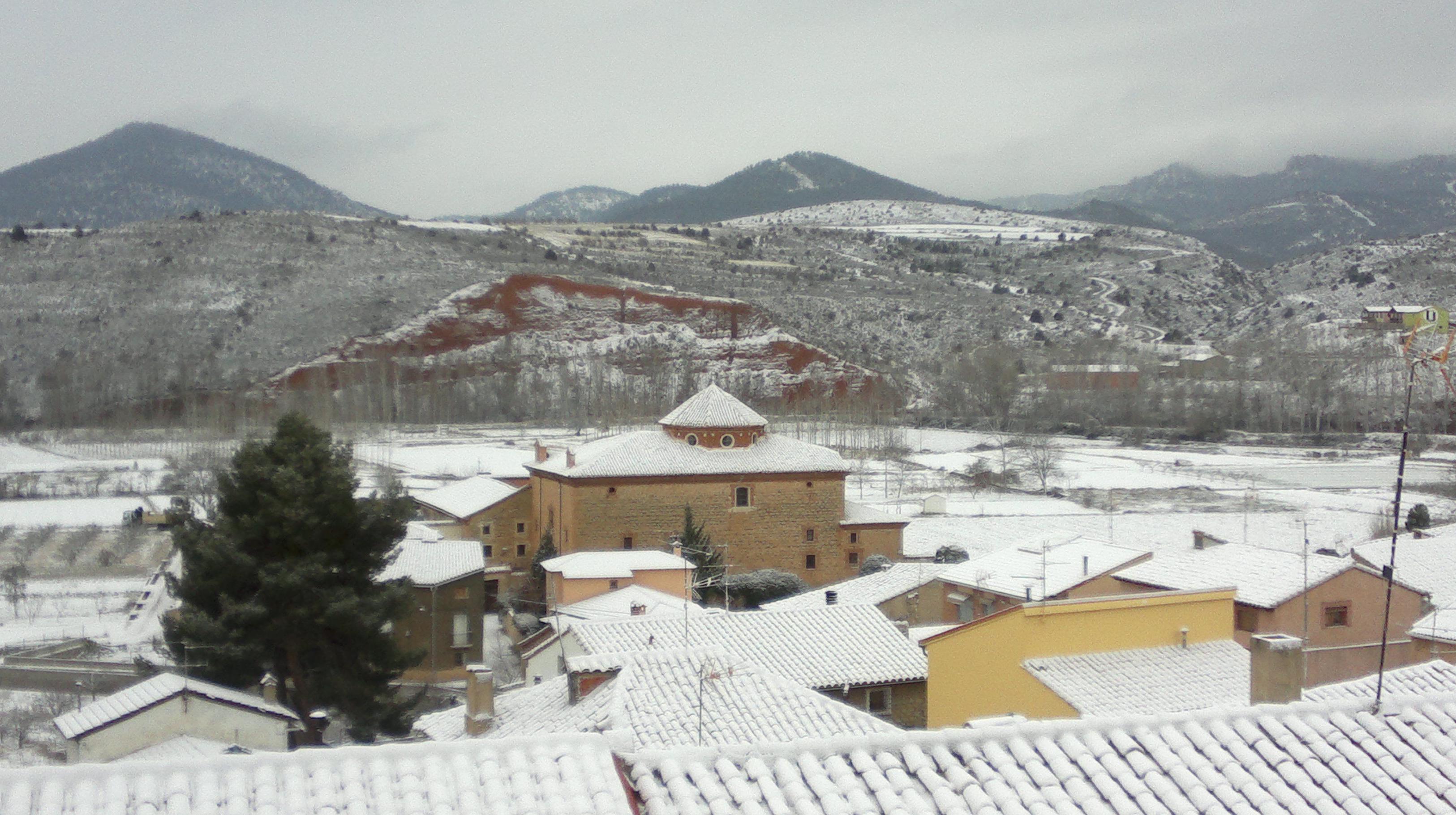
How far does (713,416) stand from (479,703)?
71.1 feet

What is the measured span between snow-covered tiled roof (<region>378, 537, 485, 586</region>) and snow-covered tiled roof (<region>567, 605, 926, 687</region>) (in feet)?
Answer: 20.7

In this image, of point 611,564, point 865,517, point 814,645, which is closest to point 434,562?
point 611,564

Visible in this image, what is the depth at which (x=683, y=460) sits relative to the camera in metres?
32.1

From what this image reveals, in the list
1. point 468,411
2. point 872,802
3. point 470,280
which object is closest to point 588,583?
point 872,802

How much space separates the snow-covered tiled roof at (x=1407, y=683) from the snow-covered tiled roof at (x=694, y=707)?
11.7 ft

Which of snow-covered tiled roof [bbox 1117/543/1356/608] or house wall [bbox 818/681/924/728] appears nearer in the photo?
house wall [bbox 818/681/924/728]

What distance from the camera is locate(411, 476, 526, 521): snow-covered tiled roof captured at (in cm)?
3244

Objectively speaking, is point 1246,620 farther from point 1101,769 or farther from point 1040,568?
point 1101,769

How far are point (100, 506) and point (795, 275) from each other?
2989 inches

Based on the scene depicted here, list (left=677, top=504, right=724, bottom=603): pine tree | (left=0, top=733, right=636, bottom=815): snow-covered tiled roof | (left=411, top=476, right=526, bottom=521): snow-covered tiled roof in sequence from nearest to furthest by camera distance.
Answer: (left=0, top=733, right=636, bottom=815): snow-covered tiled roof
(left=677, top=504, right=724, bottom=603): pine tree
(left=411, top=476, right=526, bottom=521): snow-covered tiled roof

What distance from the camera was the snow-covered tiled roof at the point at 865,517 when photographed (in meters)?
32.0

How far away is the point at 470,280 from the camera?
278ft

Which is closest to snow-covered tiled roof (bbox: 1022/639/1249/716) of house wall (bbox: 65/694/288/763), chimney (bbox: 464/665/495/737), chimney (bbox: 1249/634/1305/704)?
chimney (bbox: 1249/634/1305/704)

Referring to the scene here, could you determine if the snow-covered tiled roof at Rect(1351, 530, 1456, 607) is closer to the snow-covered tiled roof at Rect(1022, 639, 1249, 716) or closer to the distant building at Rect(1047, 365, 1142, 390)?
the snow-covered tiled roof at Rect(1022, 639, 1249, 716)
